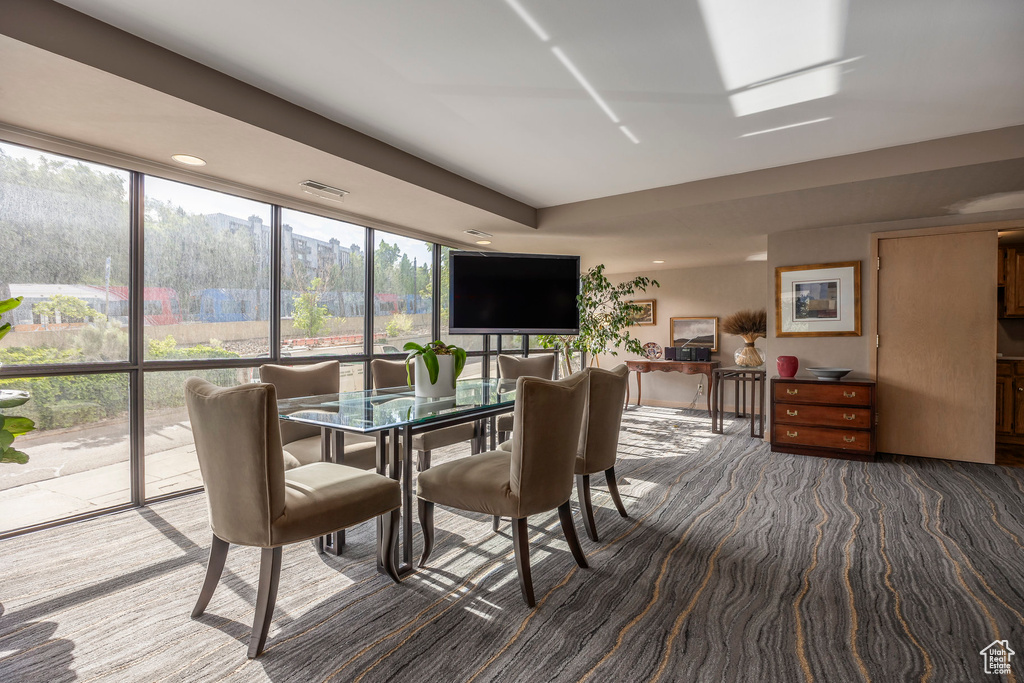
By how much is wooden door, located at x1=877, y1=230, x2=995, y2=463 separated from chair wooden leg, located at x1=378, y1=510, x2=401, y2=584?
477cm

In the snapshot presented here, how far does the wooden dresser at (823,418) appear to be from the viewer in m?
4.46

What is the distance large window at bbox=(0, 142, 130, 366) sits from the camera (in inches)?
109

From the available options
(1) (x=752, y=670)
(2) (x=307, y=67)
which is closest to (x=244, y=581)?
(1) (x=752, y=670)

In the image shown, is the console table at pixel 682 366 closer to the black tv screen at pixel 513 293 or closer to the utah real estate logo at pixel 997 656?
the black tv screen at pixel 513 293

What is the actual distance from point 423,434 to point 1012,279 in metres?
6.35

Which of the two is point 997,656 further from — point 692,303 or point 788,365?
point 692,303

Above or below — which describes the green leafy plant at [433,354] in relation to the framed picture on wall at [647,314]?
below

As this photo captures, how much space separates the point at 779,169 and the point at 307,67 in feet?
11.1

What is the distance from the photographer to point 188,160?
3.13m

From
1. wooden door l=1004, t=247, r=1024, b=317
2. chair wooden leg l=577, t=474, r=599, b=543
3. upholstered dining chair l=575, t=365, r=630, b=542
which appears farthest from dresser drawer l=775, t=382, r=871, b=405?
chair wooden leg l=577, t=474, r=599, b=543

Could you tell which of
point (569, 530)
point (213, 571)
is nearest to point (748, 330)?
point (569, 530)

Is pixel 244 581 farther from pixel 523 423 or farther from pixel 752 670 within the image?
pixel 752 670

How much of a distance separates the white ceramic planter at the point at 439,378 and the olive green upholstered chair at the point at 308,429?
0.43m

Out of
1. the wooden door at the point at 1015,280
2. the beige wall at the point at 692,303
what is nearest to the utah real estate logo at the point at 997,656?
the wooden door at the point at 1015,280
